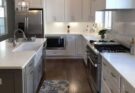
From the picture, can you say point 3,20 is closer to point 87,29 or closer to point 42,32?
point 42,32

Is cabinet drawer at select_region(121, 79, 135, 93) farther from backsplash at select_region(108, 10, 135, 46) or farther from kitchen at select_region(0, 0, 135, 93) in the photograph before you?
backsplash at select_region(108, 10, 135, 46)

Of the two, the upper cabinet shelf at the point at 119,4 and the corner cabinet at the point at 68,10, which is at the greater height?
the corner cabinet at the point at 68,10

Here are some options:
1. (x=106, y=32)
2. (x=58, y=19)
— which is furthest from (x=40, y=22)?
(x=106, y=32)

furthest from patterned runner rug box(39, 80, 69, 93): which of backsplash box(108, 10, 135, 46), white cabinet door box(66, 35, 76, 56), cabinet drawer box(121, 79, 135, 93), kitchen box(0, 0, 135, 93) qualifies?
white cabinet door box(66, 35, 76, 56)

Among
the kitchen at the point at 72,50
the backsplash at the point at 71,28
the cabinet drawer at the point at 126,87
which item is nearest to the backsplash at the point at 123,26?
the kitchen at the point at 72,50

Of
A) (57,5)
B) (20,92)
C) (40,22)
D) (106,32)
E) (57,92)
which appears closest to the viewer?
(20,92)

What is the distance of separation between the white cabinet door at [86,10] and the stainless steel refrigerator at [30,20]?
1.58m

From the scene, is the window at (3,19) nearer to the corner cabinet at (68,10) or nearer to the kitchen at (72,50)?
the kitchen at (72,50)

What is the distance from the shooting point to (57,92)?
460 cm

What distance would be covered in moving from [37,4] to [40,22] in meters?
0.61

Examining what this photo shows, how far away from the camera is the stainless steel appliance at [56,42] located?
25.4 feet

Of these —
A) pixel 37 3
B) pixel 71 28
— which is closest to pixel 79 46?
pixel 71 28

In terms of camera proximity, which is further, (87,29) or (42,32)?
(87,29)

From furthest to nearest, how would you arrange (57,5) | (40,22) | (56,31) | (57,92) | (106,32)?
(56,31)
(57,5)
(40,22)
(106,32)
(57,92)
